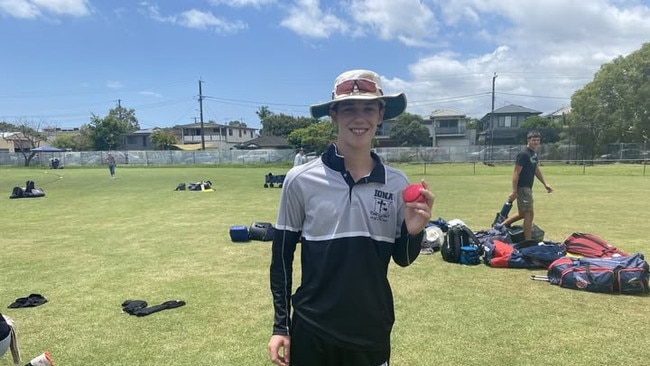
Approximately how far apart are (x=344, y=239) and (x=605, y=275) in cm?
542

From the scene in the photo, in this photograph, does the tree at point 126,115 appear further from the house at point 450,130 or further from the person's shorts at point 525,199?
the person's shorts at point 525,199

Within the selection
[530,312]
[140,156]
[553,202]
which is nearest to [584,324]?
[530,312]

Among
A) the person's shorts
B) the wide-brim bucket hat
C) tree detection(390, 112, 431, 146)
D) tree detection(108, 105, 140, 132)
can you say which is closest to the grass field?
the person's shorts

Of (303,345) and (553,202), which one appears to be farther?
(553,202)

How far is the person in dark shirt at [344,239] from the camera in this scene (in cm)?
221

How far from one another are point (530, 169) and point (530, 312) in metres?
4.03

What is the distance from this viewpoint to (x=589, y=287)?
20.0 ft

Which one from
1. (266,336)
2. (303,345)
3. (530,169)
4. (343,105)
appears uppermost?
(343,105)

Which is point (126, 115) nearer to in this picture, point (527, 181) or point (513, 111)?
point (513, 111)

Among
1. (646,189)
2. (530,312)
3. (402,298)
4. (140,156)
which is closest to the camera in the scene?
(530,312)

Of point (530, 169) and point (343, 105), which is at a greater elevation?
point (343, 105)

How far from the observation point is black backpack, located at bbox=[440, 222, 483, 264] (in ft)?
24.9

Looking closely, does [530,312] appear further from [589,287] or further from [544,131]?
[544,131]

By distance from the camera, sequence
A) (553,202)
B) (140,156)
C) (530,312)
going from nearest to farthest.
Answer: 1. (530,312)
2. (553,202)
3. (140,156)
